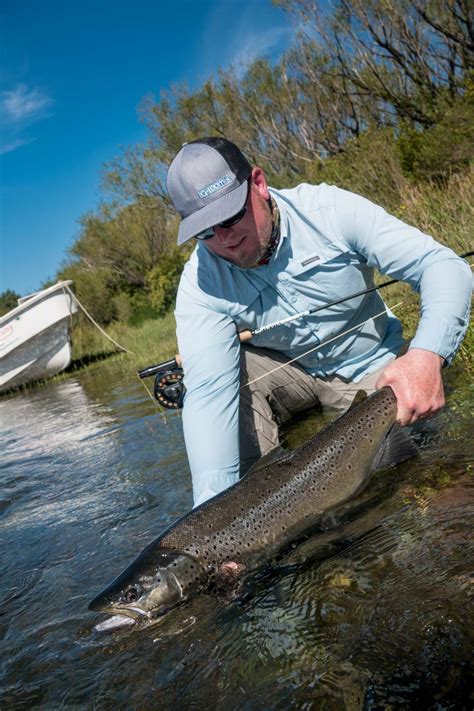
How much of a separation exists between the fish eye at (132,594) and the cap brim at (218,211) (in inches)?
70.0

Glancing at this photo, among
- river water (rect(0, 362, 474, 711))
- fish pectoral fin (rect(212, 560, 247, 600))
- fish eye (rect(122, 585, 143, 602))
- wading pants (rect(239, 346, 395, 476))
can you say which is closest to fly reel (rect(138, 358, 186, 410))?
wading pants (rect(239, 346, 395, 476))

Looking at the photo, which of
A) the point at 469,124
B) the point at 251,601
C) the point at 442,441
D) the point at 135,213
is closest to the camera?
the point at 251,601

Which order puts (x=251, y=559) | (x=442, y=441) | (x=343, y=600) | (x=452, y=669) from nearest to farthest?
(x=452, y=669) < (x=343, y=600) < (x=251, y=559) < (x=442, y=441)

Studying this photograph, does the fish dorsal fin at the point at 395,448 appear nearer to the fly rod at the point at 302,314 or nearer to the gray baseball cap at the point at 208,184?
the fly rod at the point at 302,314

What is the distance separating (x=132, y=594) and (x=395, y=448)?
4.89 feet

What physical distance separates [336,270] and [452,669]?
2477 mm

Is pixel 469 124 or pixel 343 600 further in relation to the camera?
pixel 469 124

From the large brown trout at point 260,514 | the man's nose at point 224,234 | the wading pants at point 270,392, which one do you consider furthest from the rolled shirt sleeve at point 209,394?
the man's nose at point 224,234

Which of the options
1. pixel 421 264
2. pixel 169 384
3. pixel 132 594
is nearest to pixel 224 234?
pixel 421 264

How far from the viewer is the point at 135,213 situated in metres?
39.3

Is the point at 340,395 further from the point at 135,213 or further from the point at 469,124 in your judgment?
the point at 135,213

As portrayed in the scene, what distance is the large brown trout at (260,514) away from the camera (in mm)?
2758

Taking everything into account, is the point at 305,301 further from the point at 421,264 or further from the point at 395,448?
the point at 395,448

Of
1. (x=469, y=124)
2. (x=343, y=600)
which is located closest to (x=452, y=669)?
(x=343, y=600)
